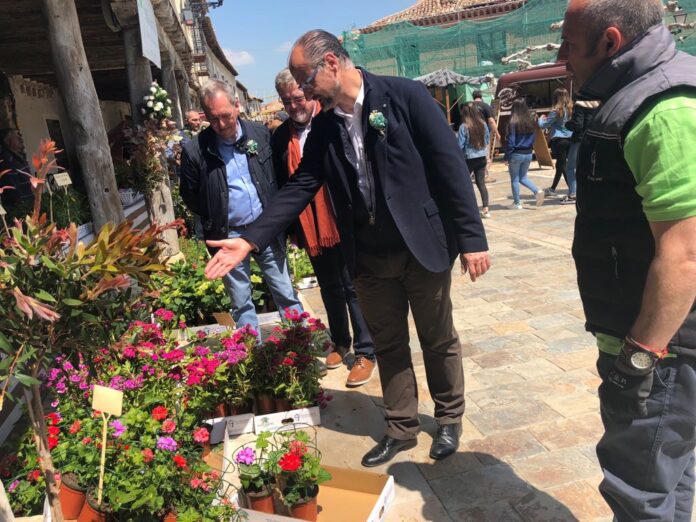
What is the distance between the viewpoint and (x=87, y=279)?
1.70m

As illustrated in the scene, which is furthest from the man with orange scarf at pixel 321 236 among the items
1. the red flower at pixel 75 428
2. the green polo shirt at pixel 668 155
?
the green polo shirt at pixel 668 155

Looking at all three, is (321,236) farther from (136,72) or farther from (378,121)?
(136,72)

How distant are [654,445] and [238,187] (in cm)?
285

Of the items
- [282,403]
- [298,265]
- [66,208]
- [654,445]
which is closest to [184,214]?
[298,265]

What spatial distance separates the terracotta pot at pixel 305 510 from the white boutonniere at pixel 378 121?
5.46 ft

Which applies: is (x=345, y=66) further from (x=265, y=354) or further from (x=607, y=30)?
(x=265, y=354)

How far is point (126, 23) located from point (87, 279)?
17.1ft

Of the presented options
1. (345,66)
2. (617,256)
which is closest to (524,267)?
(345,66)

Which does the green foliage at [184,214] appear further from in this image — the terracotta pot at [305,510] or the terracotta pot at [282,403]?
the terracotta pot at [305,510]

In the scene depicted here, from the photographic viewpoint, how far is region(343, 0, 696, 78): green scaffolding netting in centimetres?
2031

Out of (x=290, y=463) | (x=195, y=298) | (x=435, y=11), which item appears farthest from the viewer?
(x=435, y=11)

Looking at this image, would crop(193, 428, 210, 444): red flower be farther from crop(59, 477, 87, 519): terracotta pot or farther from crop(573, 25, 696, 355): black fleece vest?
crop(573, 25, 696, 355): black fleece vest

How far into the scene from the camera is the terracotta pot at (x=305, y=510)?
2266 mm

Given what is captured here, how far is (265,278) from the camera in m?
3.93
